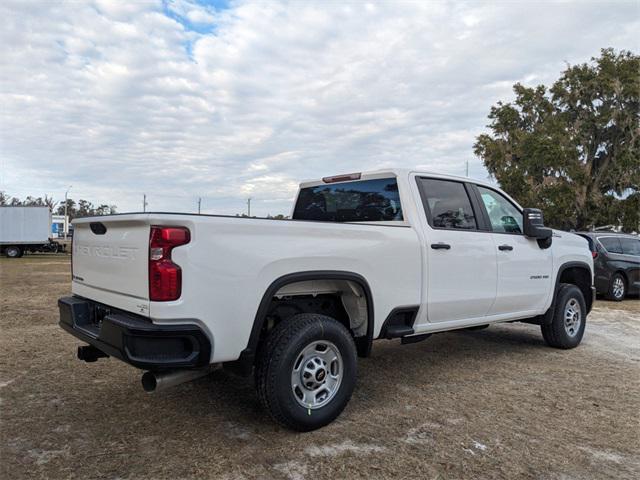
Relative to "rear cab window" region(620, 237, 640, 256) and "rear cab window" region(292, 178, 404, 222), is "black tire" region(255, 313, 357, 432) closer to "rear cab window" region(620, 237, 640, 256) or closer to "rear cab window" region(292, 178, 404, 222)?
"rear cab window" region(292, 178, 404, 222)

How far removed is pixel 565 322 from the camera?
6.06 metres

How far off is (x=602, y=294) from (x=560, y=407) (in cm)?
857

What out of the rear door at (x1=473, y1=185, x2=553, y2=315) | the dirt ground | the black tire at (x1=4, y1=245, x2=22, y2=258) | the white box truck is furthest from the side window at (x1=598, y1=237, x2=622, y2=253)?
the black tire at (x1=4, y1=245, x2=22, y2=258)

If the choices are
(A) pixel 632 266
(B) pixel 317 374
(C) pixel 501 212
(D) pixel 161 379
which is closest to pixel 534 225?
(C) pixel 501 212

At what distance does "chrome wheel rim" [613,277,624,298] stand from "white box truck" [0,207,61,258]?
2869cm

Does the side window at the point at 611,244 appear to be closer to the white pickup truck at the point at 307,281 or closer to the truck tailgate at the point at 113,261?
the white pickup truck at the point at 307,281

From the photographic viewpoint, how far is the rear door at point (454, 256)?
4.34 m

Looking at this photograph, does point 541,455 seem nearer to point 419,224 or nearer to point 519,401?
point 519,401

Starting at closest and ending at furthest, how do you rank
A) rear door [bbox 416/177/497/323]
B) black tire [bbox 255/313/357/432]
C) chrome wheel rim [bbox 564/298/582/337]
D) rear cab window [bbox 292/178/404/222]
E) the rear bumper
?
the rear bumper, black tire [bbox 255/313/357/432], rear door [bbox 416/177/497/323], rear cab window [bbox 292/178/404/222], chrome wheel rim [bbox 564/298/582/337]

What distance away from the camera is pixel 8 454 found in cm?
312

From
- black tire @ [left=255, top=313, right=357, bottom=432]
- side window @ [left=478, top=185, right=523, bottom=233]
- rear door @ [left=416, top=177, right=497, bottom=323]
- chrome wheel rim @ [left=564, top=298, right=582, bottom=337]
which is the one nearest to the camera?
black tire @ [left=255, top=313, right=357, bottom=432]

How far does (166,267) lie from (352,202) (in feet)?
7.89

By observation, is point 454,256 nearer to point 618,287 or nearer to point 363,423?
point 363,423

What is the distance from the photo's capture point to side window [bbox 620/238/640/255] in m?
11.4
